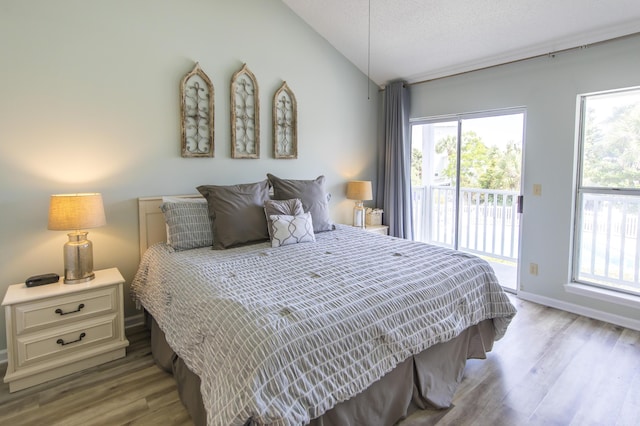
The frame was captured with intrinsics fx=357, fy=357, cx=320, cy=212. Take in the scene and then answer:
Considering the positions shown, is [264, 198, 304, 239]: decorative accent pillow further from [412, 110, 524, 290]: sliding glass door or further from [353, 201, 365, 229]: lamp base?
[412, 110, 524, 290]: sliding glass door

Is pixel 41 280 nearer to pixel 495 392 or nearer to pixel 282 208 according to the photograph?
pixel 282 208

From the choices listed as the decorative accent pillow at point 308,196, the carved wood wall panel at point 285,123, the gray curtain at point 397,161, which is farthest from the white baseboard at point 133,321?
the gray curtain at point 397,161

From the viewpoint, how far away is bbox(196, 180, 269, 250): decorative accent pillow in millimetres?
2740

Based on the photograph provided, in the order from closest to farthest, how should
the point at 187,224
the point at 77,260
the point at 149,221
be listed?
the point at 77,260, the point at 187,224, the point at 149,221

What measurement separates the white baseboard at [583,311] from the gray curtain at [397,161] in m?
1.46

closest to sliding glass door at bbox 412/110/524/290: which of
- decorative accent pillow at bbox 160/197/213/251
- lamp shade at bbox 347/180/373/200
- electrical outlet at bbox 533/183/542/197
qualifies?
electrical outlet at bbox 533/183/542/197

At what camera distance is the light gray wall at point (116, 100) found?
240 centimetres

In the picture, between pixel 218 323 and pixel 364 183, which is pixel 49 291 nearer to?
pixel 218 323

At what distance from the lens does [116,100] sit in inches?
108

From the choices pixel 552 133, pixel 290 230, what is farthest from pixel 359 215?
pixel 552 133

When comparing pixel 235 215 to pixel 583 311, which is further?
pixel 583 311

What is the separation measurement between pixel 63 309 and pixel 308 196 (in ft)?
6.46

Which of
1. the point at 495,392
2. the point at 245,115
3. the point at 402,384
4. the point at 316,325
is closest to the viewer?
the point at 316,325

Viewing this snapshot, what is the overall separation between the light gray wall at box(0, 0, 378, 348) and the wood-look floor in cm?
74
